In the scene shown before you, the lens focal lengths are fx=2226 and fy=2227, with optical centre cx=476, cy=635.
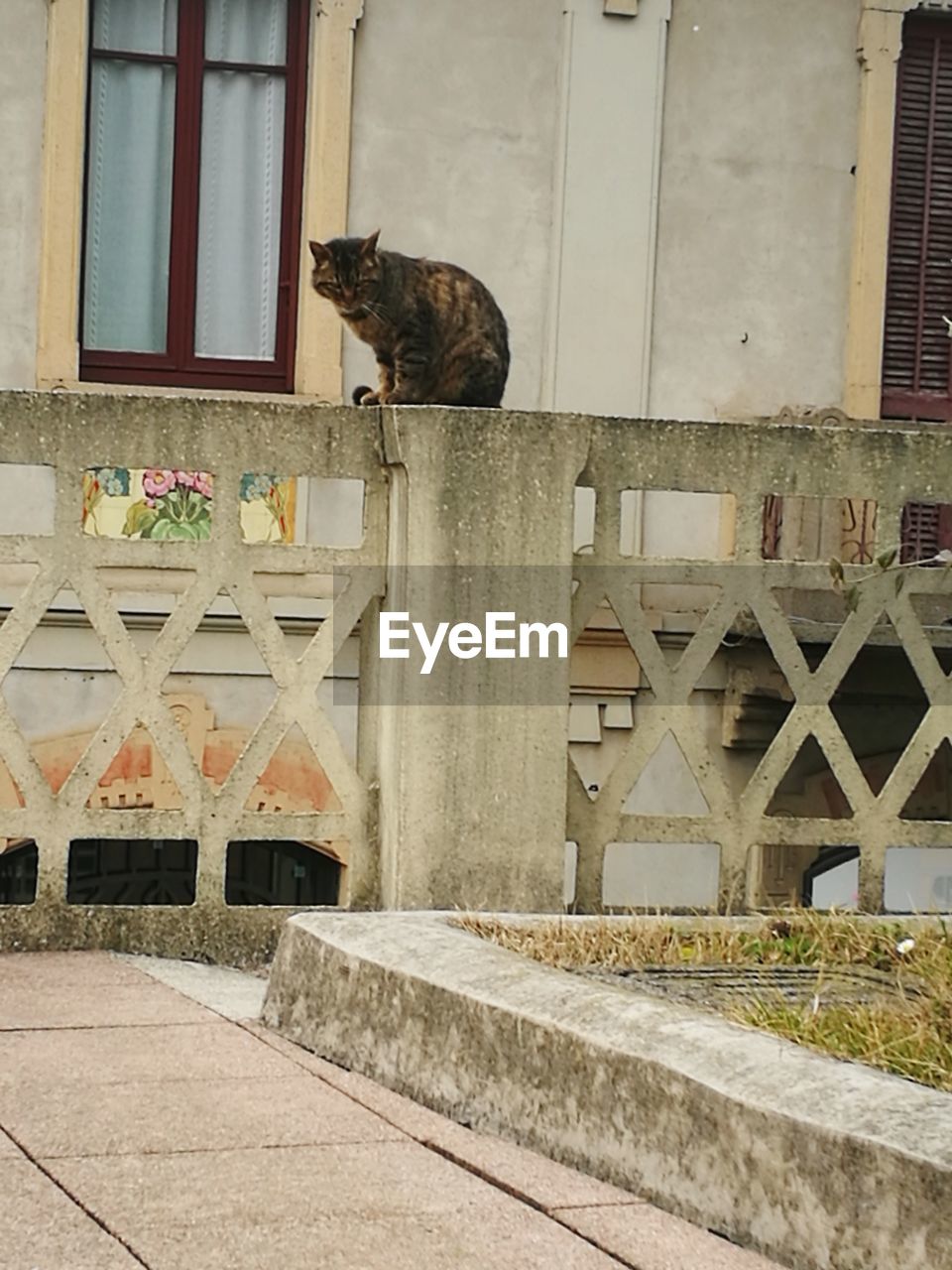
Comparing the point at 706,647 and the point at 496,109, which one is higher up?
the point at 496,109

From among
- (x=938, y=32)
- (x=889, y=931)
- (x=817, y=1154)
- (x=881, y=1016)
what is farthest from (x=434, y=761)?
(x=938, y=32)

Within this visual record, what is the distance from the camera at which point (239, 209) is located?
13.0 metres

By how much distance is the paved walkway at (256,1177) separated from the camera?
11.0 ft

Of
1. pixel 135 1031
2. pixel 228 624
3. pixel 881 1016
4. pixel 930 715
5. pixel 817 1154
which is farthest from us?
pixel 228 624

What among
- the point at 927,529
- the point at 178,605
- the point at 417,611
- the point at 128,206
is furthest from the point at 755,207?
the point at 178,605

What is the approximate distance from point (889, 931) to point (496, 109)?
340 inches

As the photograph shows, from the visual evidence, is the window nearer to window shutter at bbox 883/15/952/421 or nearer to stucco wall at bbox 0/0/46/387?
stucco wall at bbox 0/0/46/387

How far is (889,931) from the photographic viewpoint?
17.5 ft

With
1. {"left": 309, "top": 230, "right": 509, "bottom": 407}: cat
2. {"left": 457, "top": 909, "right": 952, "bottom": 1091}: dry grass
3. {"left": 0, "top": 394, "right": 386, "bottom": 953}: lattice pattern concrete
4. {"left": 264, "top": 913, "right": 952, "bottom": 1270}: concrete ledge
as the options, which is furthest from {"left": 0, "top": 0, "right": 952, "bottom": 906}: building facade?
{"left": 264, "top": 913, "right": 952, "bottom": 1270}: concrete ledge

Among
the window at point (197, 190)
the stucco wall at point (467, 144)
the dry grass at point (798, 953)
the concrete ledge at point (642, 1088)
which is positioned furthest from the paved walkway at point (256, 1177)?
the stucco wall at point (467, 144)

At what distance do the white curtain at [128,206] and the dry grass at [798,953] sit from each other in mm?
8272

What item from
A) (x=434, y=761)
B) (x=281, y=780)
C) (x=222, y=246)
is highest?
(x=222, y=246)

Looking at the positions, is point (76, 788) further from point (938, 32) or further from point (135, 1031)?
point (938, 32)

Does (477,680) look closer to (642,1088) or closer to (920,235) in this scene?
(642,1088)
